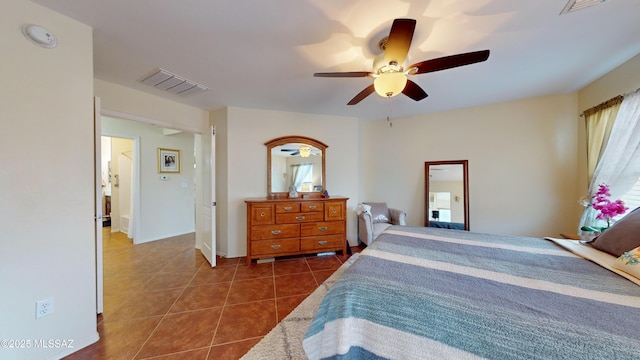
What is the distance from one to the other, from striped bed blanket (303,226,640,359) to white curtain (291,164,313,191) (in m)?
2.34

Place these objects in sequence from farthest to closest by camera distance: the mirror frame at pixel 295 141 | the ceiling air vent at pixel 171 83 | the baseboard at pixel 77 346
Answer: the mirror frame at pixel 295 141 → the ceiling air vent at pixel 171 83 → the baseboard at pixel 77 346

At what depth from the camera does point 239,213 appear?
3.31 meters

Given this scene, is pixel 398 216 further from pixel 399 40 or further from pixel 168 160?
pixel 168 160

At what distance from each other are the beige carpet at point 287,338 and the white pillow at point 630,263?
195cm

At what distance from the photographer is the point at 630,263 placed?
1.13 m

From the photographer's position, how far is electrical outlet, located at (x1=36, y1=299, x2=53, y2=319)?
4.49ft

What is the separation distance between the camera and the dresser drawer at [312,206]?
10.5ft

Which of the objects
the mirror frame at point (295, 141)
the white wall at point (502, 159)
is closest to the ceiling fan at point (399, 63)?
the mirror frame at point (295, 141)

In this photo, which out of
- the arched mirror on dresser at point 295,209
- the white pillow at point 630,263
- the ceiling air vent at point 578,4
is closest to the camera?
the white pillow at point 630,263

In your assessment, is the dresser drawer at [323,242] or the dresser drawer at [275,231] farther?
the dresser drawer at [323,242]

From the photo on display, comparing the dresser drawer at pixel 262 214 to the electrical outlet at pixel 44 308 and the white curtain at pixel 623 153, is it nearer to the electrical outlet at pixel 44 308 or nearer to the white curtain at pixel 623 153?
the electrical outlet at pixel 44 308

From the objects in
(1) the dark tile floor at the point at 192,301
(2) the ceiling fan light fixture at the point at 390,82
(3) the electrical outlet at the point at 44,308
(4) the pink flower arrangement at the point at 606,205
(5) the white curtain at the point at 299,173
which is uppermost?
(2) the ceiling fan light fixture at the point at 390,82

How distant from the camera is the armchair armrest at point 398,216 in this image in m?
3.50

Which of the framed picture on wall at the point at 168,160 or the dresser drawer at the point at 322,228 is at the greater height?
the framed picture on wall at the point at 168,160
